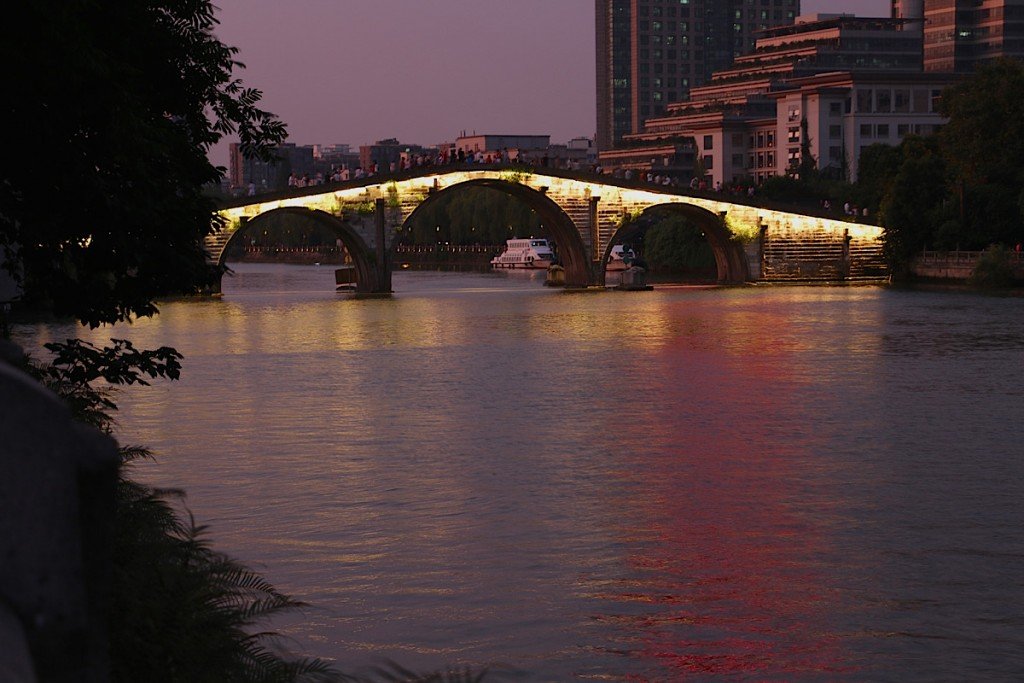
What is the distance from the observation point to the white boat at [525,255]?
92750 millimetres

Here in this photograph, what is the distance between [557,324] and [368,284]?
2088 centimetres

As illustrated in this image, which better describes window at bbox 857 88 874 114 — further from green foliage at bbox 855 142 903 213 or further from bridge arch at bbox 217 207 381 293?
bridge arch at bbox 217 207 381 293

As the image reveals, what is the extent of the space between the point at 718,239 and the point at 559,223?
24.6ft

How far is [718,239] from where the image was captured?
66.0m

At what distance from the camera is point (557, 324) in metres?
40.2

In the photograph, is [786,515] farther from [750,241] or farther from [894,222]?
[750,241]

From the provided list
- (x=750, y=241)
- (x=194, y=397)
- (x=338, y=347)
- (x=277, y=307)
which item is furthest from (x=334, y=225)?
(x=194, y=397)

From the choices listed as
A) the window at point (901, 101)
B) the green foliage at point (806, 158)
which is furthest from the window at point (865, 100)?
the green foliage at point (806, 158)

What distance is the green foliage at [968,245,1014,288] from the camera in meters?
51.8

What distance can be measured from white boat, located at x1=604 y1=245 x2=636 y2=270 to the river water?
167 ft

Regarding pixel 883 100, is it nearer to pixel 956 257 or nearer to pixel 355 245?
pixel 956 257

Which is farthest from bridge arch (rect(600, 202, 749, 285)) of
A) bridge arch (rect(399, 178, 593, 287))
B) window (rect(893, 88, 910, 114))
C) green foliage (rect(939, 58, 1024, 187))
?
window (rect(893, 88, 910, 114))

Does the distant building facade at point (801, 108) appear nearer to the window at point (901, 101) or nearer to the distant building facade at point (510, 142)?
the window at point (901, 101)

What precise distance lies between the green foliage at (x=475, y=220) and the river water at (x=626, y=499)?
69100 mm
